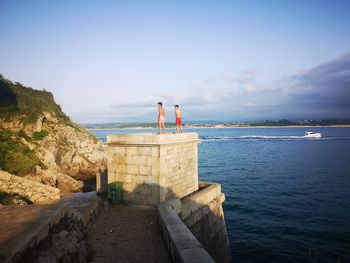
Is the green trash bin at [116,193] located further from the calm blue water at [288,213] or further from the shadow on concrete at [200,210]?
the calm blue water at [288,213]

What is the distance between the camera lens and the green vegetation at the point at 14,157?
63.6 ft

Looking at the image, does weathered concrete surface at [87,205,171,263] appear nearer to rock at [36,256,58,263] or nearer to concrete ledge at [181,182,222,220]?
concrete ledge at [181,182,222,220]

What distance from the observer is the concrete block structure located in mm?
11727

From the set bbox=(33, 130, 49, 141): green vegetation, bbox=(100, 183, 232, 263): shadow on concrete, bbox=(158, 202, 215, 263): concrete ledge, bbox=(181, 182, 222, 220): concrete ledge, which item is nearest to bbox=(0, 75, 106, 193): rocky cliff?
bbox=(33, 130, 49, 141): green vegetation

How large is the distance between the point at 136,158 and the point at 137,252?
4843 mm

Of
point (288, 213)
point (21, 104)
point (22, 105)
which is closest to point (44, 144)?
point (22, 105)

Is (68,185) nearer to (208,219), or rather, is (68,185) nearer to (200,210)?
(208,219)

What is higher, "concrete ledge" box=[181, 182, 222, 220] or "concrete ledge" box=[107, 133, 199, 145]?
"concrete ledge" box=[107, 133, 199, 145]

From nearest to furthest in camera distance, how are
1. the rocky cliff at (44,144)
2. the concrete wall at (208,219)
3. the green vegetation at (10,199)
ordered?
the concrete wall at (208,219) < the green vegetation at (10,199) < the rocky cliff at (44,144)

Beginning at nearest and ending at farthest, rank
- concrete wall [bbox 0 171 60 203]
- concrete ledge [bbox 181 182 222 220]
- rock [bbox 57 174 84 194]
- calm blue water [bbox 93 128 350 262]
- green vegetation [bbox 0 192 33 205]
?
concrete ledge [bbox 181 182 222 220] < green vegetation [bbox 0 192 33 205] < concrete wall [bbox 0 171 60 203] < calm blue water [bbox 93 128 350 262] < rock [bbox 57 174 84 194]

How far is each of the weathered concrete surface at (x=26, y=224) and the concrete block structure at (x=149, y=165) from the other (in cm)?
278

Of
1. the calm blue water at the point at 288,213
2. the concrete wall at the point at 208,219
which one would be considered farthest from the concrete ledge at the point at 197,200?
the calm blue water at the point at 288,213

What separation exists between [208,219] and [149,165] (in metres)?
4.37

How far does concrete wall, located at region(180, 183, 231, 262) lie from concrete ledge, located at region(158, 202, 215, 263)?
8.04ft
